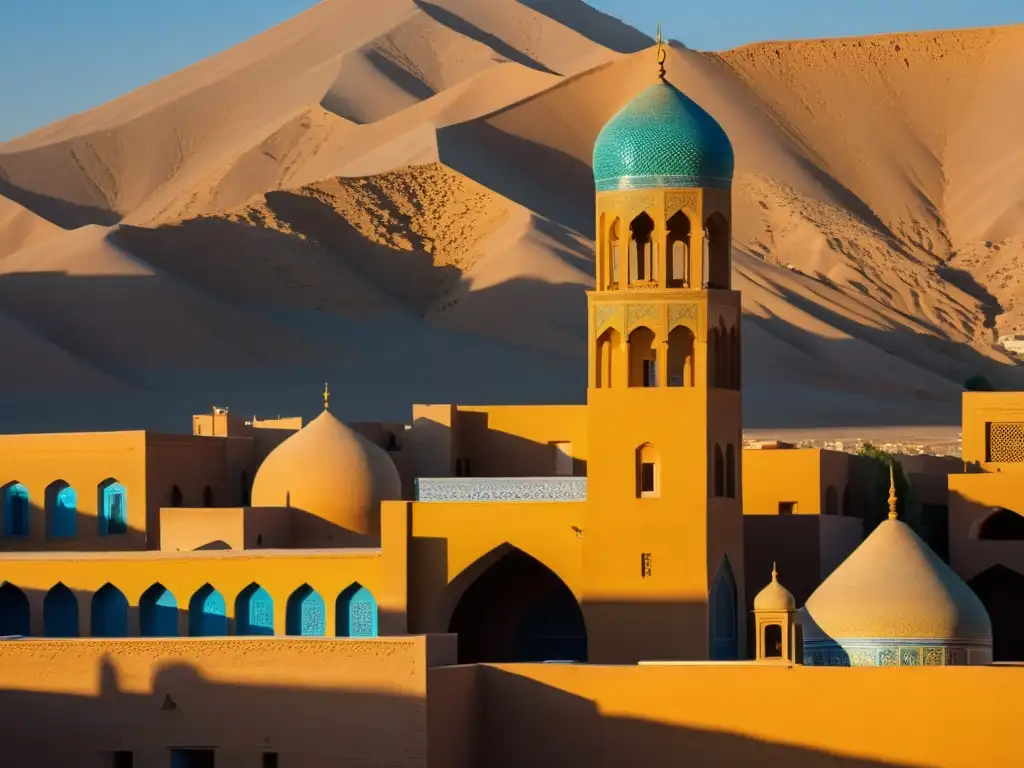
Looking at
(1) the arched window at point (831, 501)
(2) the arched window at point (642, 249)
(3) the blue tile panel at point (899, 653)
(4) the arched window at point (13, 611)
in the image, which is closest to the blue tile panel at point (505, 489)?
(2) the arched window at point (642, 249)

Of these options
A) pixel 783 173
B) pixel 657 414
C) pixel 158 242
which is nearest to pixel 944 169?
pixel 783 173

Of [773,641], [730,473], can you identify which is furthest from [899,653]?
[730,473]

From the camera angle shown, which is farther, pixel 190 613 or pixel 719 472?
pixel 190 613

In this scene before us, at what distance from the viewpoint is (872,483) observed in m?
36.4

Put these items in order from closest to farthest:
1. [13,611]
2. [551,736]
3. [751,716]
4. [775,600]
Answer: [751,716]
[551,736]
[775,600]
[13,611]

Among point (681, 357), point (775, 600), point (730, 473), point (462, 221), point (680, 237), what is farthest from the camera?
point (462, 221)

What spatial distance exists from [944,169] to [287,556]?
80.4m

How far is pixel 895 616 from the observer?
25516 mm

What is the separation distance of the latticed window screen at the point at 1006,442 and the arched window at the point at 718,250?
348 inches

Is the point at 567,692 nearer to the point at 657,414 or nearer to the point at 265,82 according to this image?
the point at 657,414

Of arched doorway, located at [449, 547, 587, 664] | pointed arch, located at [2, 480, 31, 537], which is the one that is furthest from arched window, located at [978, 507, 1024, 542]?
pointed arch, located at [2, 480, 31, 537]

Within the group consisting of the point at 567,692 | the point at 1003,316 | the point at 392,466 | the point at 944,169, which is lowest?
the point at 567,692

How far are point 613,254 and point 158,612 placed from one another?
6282 millimetres

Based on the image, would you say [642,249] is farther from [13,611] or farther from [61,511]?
[61,511]
